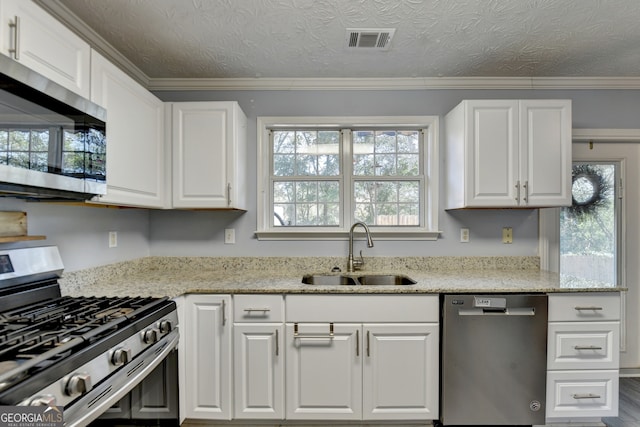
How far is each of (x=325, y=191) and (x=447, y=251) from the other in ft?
3.47

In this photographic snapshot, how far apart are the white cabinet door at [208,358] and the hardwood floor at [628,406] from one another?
7.73 feet

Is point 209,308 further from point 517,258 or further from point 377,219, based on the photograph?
point 517,258

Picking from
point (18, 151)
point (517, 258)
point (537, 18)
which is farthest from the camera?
point (517, 258)

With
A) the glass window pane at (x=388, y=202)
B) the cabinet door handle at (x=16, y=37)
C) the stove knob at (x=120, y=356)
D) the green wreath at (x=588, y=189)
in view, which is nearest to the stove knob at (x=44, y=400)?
the stove knob at (x=120, y=356)

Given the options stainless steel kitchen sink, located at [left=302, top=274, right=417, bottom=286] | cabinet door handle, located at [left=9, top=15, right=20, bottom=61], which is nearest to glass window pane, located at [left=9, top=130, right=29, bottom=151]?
cabinet door handle, located at [left=9, top=15, right=20, bottom=61]

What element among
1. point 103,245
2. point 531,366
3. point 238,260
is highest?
point 103,245

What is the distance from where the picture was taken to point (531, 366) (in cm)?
181

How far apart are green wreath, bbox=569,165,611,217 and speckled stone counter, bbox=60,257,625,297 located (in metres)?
0.61

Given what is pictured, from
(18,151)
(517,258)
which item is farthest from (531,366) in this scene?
(18,151)

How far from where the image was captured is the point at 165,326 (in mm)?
1489

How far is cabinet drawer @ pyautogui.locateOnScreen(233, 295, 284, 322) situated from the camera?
1.85 metres

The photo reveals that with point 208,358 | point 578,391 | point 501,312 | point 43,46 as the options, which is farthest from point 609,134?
point 43,46

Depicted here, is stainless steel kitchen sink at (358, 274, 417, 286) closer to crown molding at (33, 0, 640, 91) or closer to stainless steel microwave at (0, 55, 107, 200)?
crown molding at (33, 0, 640, 91)

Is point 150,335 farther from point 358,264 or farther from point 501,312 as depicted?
point 501,312
